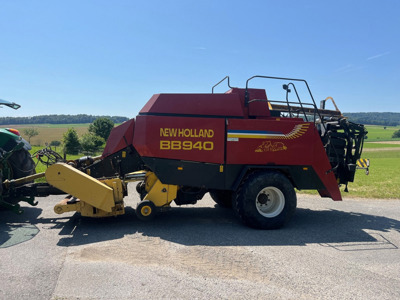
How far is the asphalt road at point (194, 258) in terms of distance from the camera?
3.10 metres

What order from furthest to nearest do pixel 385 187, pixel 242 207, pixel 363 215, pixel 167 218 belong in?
pixel 385 187, pixel 363 215, pixel 167 218, pixel 242 207

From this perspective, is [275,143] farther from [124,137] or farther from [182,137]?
[124,137]

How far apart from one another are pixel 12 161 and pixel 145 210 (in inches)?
123

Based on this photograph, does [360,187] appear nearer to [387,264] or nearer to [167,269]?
[387,264]

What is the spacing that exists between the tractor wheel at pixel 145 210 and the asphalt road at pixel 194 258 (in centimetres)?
22

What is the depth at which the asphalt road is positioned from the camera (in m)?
3.10

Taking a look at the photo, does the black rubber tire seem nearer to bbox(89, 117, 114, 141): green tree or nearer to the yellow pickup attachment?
the yellow pickup attachment

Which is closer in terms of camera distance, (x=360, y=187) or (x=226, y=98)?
(x=226, y=98)

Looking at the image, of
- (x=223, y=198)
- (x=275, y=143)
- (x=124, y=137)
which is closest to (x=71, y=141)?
(x=223, y=198)

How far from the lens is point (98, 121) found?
191 ft

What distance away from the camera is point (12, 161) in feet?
19.6

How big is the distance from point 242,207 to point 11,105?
5.35 m

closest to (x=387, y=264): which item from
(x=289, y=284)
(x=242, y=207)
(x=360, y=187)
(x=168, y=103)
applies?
(x=289, y=284)

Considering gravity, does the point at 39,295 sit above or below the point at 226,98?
below
